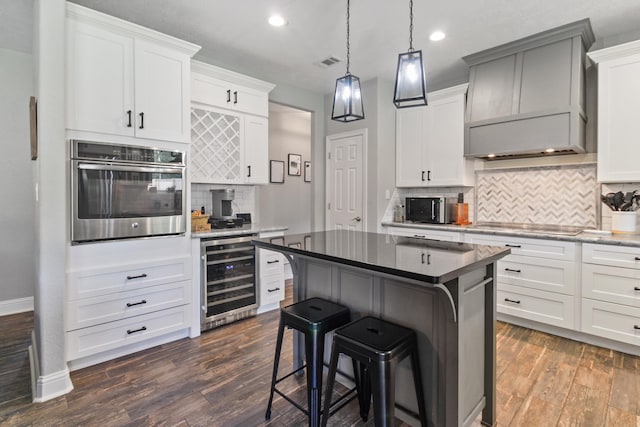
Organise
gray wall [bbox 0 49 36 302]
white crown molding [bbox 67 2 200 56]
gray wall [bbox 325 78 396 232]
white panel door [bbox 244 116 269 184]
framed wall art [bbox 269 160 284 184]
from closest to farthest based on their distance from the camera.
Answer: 1. white crown molding [bbox 67 2 200 56]
2. gray wall [bbox 0 49 36 302]
3. white panel door [bbox 244 116 269 184]
4. gray wall [bbox 325 78 396 232]
5. framed wall art [bbox 269 160 284 184]

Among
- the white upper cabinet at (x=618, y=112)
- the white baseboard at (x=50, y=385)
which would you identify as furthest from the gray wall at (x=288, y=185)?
the white upper cabinet at (x=618, y=112)

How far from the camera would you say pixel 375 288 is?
1.93 m

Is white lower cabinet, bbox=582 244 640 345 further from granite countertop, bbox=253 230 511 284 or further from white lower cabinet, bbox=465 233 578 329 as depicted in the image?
granite countertop, bbox=253 230 511 284

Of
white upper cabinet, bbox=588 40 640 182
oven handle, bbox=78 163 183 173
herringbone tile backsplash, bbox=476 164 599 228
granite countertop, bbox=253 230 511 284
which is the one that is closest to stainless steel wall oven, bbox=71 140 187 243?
oven handle, bbox=78 163 183 173

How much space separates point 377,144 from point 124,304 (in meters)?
3.33

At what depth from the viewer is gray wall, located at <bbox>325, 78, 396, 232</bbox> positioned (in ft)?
14.4

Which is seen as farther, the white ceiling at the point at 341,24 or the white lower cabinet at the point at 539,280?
the white lower cabinet at the point at 539,280

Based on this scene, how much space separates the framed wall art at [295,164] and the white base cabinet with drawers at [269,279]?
2.34 meters

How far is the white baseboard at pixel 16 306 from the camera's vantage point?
361 cm

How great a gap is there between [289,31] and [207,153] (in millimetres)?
1483

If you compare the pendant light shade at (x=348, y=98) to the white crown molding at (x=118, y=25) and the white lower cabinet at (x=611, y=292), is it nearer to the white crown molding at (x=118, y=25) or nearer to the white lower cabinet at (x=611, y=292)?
the white crown molding at (x=118, y=25)

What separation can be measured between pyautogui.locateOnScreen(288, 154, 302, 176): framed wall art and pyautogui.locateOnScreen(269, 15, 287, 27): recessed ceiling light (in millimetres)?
2883

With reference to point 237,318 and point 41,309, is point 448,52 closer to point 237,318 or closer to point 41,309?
point 237,318

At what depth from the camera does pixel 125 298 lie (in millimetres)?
2633
